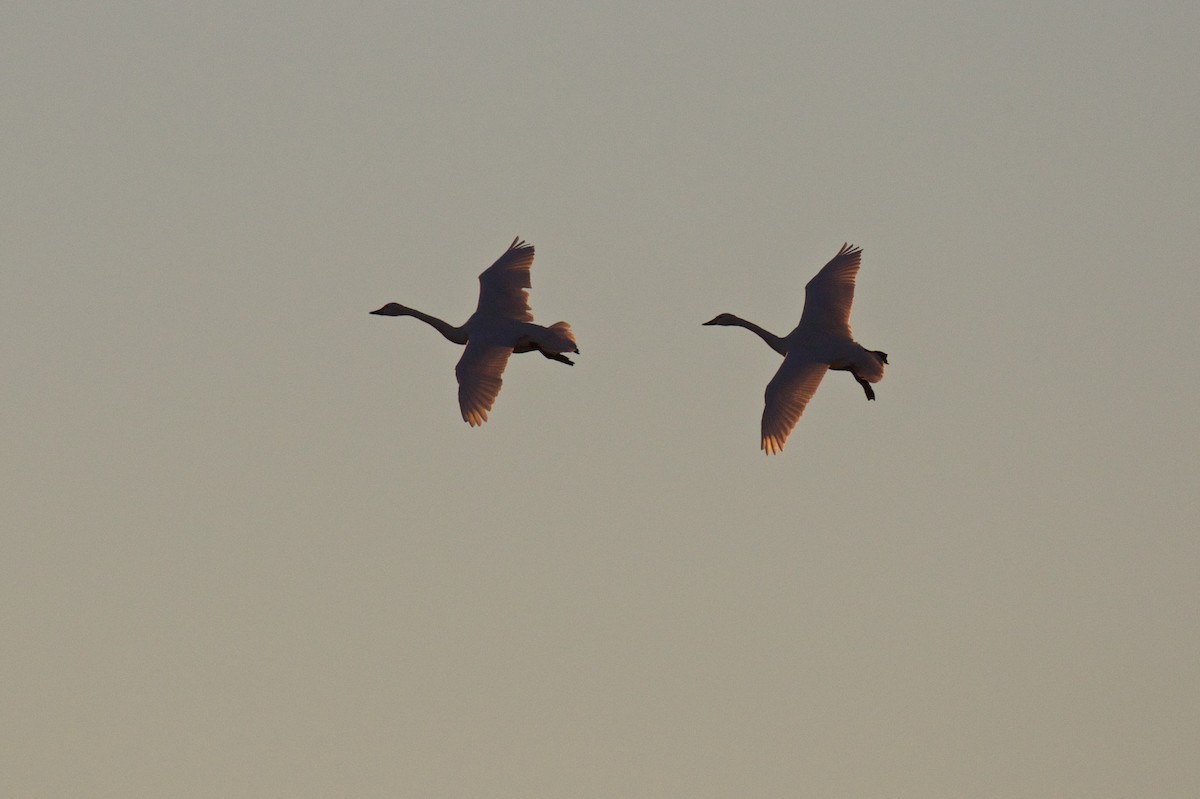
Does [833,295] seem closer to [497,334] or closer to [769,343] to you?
[769,343]

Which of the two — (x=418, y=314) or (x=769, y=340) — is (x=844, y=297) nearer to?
(x=769, y=340)

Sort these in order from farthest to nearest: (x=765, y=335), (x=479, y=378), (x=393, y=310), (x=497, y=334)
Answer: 1. (x=393, y=310)
2. (x=765, y=335)
3. (x=497, y=334)
4. (x=479, y=378)

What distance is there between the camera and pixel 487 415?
76.8m

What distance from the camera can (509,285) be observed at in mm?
81125

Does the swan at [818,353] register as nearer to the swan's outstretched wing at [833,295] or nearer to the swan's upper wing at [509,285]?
the swan's outstretched wing at [833,295]

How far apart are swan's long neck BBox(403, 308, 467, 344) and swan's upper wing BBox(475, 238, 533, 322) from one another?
0.97 meters

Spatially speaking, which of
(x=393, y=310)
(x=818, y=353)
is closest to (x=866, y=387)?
(x=818, y=353)

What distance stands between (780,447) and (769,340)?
17.2 feet

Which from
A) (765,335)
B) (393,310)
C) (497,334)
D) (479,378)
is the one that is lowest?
(479,378)

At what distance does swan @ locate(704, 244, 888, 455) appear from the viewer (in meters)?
76.1

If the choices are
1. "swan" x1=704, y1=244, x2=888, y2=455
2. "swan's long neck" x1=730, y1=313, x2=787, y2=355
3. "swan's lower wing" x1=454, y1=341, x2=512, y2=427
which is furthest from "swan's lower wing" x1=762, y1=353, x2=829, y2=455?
"swan's lower wing" x1=454, y1=341, x2=512, y2=427

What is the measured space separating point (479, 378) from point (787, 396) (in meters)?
7.67

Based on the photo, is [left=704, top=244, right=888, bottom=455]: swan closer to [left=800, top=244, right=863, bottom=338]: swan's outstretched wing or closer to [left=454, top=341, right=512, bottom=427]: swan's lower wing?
[left=800, top=244, right=863, bottom=338]: swan's outstretched wing

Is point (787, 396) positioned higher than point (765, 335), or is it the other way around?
point (765, 335)
